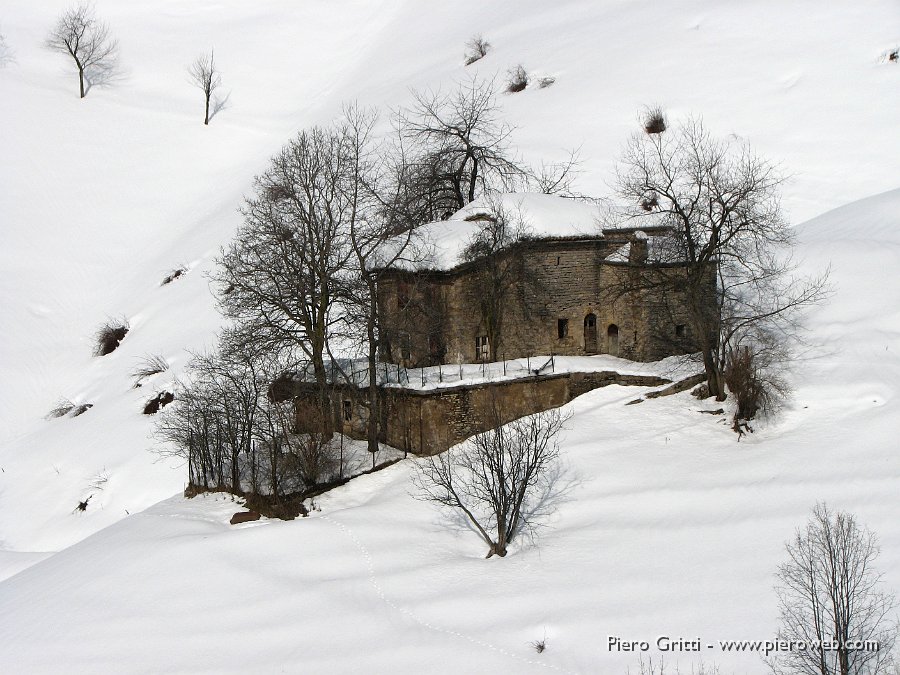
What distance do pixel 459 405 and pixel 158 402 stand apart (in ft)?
46.0

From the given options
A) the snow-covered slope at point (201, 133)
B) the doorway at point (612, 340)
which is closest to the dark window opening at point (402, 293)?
the doorway at point (612, 340)

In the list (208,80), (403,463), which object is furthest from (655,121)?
(208,80)

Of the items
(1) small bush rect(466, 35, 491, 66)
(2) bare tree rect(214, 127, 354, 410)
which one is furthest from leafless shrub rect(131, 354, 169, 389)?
(1) small bush rect(466, 35, 491, 66)

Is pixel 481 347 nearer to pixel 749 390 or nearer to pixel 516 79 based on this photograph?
pixel 749 390

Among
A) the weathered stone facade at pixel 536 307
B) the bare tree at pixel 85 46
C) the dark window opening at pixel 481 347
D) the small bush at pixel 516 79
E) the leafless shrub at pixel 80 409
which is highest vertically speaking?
the bare tree at pixel 85 46

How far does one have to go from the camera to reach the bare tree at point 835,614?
439 inches

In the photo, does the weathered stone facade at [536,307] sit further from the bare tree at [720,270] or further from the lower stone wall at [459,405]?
the lower stone wall at [459,405]

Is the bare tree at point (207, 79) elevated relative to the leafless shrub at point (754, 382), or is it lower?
elevated

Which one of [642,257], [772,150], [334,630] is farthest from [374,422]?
[772,150]

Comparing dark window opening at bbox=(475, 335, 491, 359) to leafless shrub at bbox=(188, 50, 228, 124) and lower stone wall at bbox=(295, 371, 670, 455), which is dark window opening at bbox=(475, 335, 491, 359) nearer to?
lower stone wall at bbox=(295, 371, 670, 455)

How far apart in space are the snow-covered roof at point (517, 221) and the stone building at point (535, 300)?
0.05 meters

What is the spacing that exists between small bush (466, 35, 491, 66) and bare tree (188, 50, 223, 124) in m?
18.2

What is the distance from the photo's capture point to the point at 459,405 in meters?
21.5

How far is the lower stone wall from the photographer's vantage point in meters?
21.5
